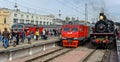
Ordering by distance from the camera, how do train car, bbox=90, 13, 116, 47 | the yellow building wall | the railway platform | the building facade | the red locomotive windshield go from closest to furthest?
1. the railway platform
2. train car, bbox=90, 13, 116, 47
3. the red locomotive windshield
4. the yellow building wall
5. the building facade

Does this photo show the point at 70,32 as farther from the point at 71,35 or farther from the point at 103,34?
the point at 103,34

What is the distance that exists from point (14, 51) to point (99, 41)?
36.2 ft

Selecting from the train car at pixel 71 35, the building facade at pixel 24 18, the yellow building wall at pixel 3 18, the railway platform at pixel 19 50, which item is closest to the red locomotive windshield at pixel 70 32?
the train car at pixel 71 35

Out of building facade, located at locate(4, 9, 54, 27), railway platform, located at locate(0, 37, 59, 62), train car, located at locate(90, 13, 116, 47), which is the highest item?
building facade, located at locate(4, 9, 54, 27)

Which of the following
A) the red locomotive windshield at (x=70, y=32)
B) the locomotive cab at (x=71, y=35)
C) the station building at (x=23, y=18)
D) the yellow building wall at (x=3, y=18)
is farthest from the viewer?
the station building at (x=23, y=18)

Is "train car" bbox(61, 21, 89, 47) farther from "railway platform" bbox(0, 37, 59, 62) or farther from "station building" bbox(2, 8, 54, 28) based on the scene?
"station building" bbox(2, 8, 54, 28)

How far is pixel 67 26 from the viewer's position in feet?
98.2

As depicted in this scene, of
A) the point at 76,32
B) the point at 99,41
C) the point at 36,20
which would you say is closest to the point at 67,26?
the point at 76,32

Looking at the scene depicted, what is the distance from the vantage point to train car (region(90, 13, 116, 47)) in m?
26.2

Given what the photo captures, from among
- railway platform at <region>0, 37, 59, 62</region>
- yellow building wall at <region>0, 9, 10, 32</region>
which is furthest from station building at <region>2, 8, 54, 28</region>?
railway platform at <region>0, 37, 59, 62</region>

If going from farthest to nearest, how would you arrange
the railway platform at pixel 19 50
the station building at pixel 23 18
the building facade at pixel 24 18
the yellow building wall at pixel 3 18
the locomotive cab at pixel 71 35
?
the building facade at pixel 24 18 < the station building at pixel 23 18 < the yellow building wall at pixel 3 18 < the locomotive cab at pixel 71 35 < the railway platform at pixel 19 50

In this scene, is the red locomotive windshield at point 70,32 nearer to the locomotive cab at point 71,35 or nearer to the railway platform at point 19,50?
the locomotive cab at point 71,35

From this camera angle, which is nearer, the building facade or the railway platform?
the railway platform

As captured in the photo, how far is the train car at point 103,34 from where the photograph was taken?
86.0 feet
